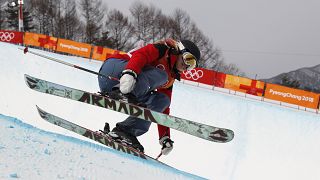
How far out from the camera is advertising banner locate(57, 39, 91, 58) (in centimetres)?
2461

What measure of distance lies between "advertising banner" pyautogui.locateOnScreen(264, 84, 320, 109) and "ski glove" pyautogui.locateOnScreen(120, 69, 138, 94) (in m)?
19.0

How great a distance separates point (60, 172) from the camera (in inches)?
93.4

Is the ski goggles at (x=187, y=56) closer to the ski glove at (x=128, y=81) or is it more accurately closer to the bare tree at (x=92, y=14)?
the ski glove at (x=128, y=81)

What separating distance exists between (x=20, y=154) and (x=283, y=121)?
10723 mm

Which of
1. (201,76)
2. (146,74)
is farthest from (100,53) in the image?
(146,74)

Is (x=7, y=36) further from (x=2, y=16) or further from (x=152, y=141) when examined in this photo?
(x=2, y=16)

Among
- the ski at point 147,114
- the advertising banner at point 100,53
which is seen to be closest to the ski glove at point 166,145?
the ski at point 147,114

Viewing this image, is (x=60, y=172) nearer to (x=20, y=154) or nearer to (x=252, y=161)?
(x=20, y=154)

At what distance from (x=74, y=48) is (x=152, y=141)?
61.0ft

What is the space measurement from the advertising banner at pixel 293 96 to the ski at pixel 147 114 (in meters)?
18.8

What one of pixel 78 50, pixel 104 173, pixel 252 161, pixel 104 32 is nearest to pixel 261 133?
pixel 252 161

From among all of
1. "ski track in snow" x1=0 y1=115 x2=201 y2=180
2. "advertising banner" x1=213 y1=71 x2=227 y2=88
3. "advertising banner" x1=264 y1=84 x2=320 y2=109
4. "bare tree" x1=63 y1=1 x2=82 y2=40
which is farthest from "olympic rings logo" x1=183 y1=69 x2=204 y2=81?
"bare tree" x1=63 y1=1 x2=82 y2=40

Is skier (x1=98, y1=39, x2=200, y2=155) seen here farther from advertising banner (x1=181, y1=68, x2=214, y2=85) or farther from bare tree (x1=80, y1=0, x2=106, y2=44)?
bare tree (x1=80, y1=0, x2=106, y2=44)

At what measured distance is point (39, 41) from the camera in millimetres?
24984
